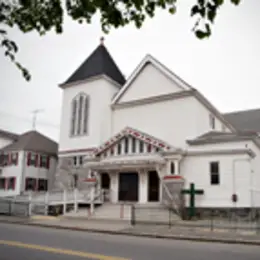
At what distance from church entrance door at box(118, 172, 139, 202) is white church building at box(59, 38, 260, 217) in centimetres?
8

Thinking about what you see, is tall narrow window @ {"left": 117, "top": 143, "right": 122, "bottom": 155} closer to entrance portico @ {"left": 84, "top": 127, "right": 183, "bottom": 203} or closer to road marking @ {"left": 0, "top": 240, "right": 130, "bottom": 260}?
entrance portico @ {"left": 84, "top": 127, "right": 183, "bottom": 203}

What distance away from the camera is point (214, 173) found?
925 inches

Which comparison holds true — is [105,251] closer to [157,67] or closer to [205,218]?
[205,218]

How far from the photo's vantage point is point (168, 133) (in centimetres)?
2731

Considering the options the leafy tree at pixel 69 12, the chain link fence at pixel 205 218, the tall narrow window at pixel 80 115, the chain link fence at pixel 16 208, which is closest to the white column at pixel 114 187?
the chain link fence at pixel 205 218

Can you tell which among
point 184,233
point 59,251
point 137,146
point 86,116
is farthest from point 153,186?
point 59,251

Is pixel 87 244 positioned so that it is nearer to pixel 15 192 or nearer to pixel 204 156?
pixel 204 156

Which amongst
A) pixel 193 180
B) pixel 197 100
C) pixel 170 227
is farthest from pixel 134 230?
pixel 197 100

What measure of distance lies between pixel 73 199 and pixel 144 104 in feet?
31.9

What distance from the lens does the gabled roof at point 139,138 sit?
82.2 feet

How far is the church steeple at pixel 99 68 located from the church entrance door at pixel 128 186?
9871 millimetres

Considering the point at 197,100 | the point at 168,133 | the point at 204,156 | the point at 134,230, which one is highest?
the point at 197,100

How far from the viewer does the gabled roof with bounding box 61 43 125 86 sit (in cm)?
3231

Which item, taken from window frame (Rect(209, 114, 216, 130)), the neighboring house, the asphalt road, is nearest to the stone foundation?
window frame (Rect(209, 114, 216, 130))
